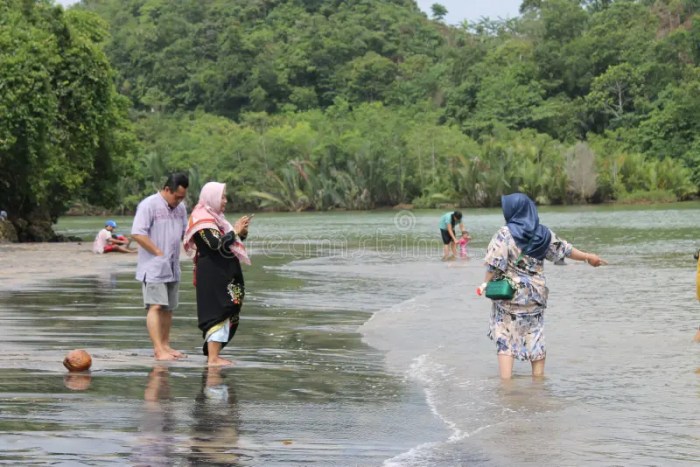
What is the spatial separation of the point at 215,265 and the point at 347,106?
10825 centimetres

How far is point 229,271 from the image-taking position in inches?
372

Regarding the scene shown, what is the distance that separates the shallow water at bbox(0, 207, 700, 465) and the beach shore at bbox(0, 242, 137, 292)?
1.80 meters

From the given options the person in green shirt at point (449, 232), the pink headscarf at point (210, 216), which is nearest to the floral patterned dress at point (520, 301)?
the pink headscarf at point (210, 216)

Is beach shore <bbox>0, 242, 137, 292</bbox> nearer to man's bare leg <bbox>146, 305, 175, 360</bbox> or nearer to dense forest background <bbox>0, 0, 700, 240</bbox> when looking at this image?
dense forest background <bbox>0, 0, 700, 240</bbox>

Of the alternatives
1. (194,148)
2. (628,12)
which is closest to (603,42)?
(628,12)

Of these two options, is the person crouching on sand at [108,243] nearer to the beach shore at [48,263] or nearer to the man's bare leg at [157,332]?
the beach shore at [48,263]

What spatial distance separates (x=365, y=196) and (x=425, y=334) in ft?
246

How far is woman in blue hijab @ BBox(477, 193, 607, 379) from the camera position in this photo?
8.97 m

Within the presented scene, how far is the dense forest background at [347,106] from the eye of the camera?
34750mm

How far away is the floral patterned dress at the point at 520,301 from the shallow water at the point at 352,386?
0.31 m

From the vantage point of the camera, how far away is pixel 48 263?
23.2m

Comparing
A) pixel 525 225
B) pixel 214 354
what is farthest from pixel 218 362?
pixel 525 225

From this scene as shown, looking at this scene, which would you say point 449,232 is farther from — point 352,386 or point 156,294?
point 352,386

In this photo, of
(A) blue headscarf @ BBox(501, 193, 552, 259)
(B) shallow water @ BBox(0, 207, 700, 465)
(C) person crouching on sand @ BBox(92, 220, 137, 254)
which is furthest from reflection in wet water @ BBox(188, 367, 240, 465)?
(C) person crouching on sand @ BBox(92, 220, 137, 254)
